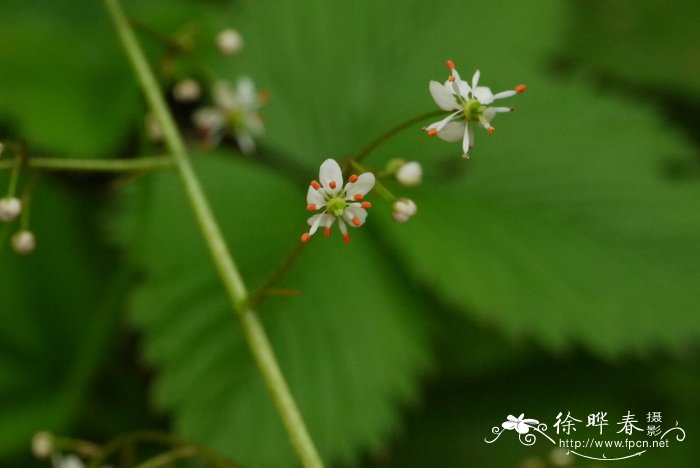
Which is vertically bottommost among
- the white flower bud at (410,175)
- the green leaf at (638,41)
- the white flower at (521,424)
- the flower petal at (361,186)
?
the flower petal at (361,186)

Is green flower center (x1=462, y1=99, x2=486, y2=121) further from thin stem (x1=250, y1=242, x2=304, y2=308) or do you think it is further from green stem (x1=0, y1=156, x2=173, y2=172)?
green stem (x1=0, y1=156, x2=173, y2=172)

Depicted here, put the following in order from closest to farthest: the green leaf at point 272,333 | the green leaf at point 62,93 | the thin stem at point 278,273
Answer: the thin stem at point 278,273
the green leaf at point 272,333
the green leaf at point 62,93

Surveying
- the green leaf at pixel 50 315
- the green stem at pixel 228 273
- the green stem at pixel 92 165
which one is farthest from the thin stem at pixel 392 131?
the green leaf at pixel 50 315

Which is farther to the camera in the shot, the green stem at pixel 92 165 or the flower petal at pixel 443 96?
the green stem at pixel 92 165

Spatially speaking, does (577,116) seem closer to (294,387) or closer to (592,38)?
(592,38)

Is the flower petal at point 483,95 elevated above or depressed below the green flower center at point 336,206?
above

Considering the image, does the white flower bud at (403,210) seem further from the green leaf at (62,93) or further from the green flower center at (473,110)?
the green leaf at (62,93)

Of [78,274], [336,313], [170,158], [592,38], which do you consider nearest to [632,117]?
[592,38]
